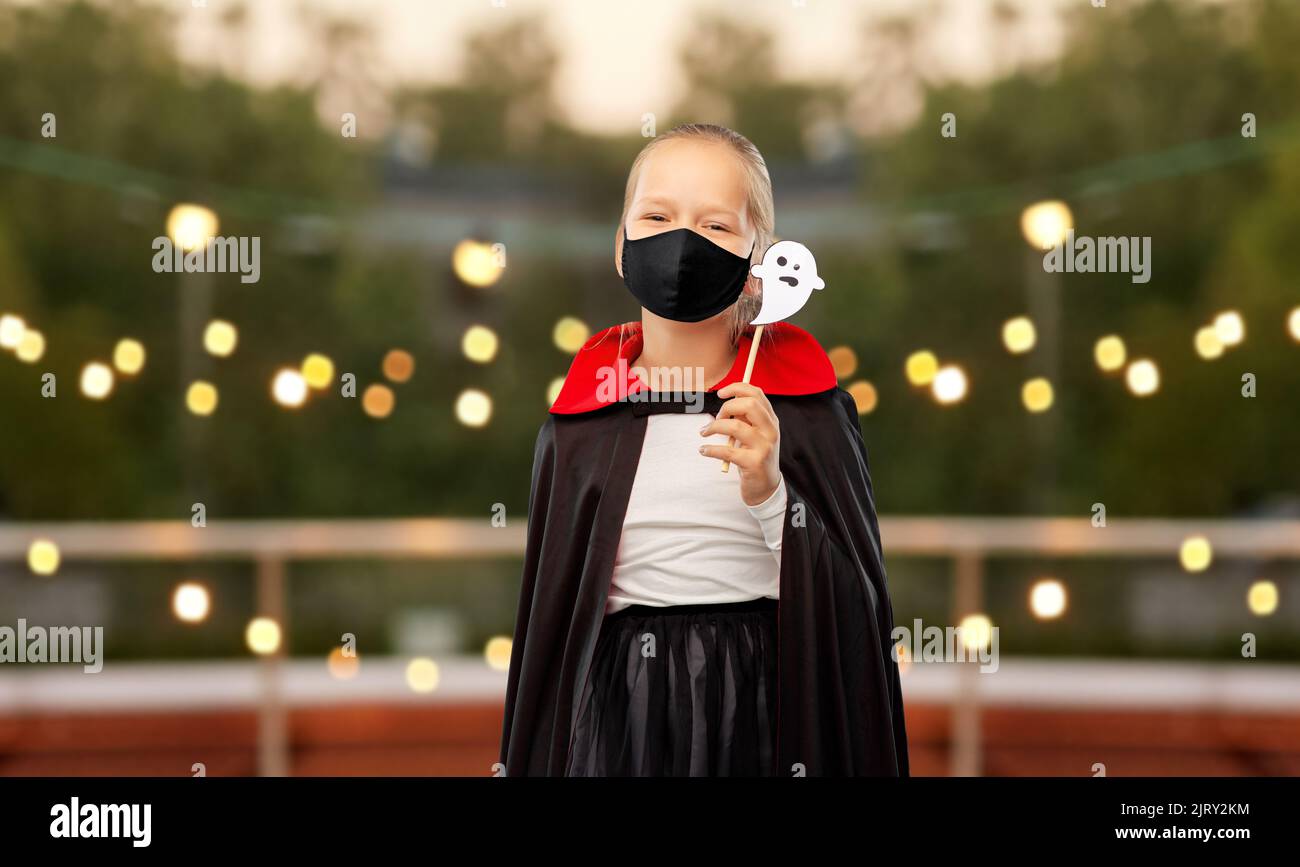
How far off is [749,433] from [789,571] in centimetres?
18

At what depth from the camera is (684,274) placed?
4.04ft

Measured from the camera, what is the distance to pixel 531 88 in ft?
21.1

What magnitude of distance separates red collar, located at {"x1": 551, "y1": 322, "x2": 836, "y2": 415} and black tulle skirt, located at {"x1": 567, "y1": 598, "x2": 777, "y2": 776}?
0.24m

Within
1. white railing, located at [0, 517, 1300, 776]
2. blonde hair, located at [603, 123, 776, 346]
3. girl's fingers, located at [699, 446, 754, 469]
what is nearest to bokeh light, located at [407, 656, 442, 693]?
white railing, located at [0, 517, 1300, 776]

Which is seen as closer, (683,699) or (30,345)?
(683,699)

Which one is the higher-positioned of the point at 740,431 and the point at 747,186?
the point at 747,186

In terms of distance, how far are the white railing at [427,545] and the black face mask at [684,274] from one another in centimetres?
198

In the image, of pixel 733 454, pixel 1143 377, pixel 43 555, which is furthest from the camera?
pixel 43 555

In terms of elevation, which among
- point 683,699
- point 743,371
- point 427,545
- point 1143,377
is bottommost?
point 683,699

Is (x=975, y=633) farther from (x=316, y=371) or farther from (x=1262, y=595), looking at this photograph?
(x=316, y=371)

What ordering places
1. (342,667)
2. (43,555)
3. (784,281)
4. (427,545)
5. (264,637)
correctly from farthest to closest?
(342,667)
(427,545)
(264,637)
(43,555)
(784,281)

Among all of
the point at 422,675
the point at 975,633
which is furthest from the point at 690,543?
the point at 422,675

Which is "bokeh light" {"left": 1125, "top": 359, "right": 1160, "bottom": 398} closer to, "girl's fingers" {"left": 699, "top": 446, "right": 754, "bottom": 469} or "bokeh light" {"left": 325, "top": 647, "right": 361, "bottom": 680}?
"girl's fingers" {"left": 699, "top": 446, "right": 754, "bottom": 469}
